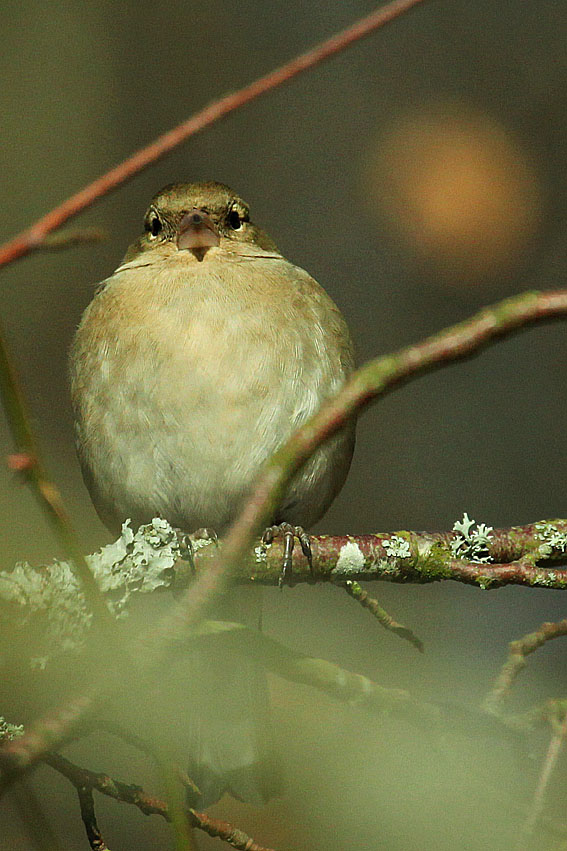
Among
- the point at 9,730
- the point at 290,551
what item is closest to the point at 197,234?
the point at 290,551

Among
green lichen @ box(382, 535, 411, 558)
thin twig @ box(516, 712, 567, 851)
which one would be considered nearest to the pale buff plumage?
green lichen @ box(382, 535, 411, 558)

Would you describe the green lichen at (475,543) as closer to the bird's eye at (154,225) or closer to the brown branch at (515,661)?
the brown branch at (515,661)

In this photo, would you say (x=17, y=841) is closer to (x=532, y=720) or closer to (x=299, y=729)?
(x=299, y=729)

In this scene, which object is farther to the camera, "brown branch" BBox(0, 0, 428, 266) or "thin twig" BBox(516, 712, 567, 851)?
"thin twig" BBox(516, 712, 567, 851)

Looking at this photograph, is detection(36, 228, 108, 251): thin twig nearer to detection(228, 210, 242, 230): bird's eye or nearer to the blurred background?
detection(228, 210, 242, 230): bird's eye

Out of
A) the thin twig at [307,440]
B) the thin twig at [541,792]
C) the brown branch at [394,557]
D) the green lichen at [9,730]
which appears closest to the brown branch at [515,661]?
the thin twig at [541,792]

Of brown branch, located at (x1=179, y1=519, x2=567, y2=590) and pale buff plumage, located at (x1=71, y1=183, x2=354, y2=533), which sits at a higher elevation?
pale buff plumage, located at (x1=71, y1=183, x2=354, y2=533)
